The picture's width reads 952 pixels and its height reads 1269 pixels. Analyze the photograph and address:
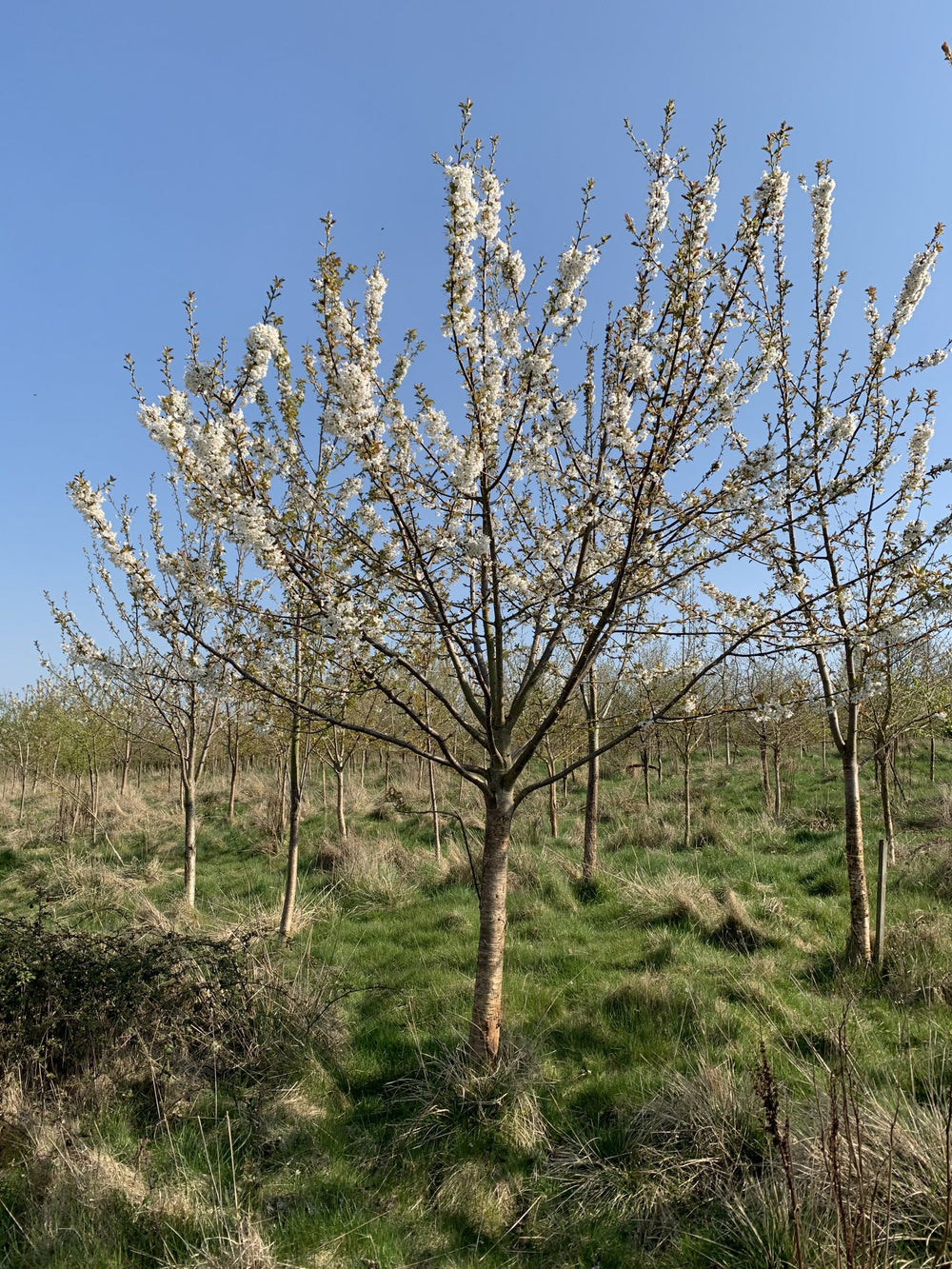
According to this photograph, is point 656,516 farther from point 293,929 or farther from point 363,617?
point 293,929

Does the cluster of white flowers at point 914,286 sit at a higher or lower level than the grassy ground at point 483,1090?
higher

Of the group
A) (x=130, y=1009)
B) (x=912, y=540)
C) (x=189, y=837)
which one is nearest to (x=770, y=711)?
(x=912, y=540)

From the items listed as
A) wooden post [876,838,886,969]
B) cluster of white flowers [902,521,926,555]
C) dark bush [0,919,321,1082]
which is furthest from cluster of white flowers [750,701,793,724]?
dark bush [0,919,321,1082]

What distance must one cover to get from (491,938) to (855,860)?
333 centimetres

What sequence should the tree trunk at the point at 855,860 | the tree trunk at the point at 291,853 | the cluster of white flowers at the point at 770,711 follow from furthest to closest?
the tree trunk at the point at 291,853, the tree trunk at the point at 855,860, the cluster of white flowers at the point at 770,711

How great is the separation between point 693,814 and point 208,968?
11.1 metres

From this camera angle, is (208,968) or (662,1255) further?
(208,968)

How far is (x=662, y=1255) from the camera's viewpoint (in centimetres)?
295

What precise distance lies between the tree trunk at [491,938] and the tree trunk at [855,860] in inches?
122

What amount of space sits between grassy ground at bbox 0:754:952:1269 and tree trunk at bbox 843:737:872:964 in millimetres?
253

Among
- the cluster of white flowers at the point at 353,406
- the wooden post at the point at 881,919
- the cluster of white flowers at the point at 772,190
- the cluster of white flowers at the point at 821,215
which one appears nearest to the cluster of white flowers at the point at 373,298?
the cluster of white flowers at the point at 353,406

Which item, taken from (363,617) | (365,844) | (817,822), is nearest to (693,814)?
(817,822)

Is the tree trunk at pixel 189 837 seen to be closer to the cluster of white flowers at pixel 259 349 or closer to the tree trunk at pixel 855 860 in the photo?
the cluster of white flowers at pixel 259 349

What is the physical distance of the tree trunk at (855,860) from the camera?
549 cm
